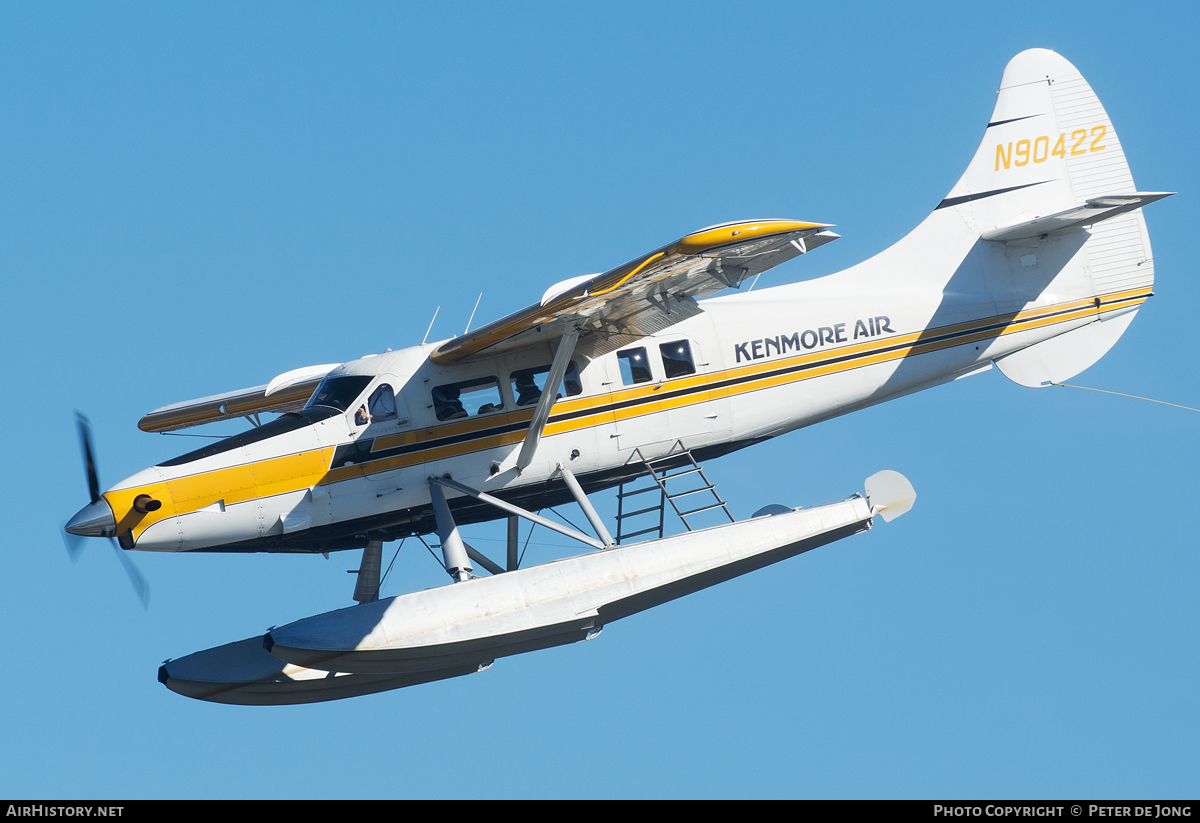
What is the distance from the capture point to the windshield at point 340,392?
1502cm

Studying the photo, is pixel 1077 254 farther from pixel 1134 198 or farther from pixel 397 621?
pixel 397 621

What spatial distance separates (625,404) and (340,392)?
348 centimetres

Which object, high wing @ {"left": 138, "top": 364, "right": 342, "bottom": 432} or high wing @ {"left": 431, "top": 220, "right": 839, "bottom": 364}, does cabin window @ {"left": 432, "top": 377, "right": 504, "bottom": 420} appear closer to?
high wing @ {"left": 431, "top": 220, "right": 839, "bottom": 364}

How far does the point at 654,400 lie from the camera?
52.0 ft

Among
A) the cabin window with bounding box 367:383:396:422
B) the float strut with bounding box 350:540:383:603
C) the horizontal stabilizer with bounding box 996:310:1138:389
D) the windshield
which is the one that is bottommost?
the float strut with bounding box 350:540:383:603

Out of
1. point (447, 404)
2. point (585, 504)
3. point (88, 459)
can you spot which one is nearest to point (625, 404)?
point (585, 504)

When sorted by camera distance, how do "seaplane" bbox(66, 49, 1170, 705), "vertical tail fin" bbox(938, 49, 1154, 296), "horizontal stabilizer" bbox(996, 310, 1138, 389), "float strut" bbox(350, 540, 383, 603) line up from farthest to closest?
"vertical tail fin" bbox(938, 49, 1154, 296), "horizontal stabilizer" bbox(996, 310, 1138, 389), "float strut" bbox(350, 540, 383, 603), "seaplane" bbox(66, 49, 1170, 705)

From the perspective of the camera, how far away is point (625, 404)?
51.6ft

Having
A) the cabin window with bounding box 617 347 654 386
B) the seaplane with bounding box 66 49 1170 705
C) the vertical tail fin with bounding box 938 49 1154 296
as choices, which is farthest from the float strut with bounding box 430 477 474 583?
the vertical tail fin with bounding box 938 49 1154 296

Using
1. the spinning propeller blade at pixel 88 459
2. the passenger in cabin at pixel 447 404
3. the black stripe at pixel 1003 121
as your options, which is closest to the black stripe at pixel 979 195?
the black stripe at pixel 1003 121

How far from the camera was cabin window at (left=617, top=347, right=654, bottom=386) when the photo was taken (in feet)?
51.6

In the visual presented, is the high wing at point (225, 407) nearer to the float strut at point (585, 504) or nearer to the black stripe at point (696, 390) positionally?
the black stripe at point (696, 390)

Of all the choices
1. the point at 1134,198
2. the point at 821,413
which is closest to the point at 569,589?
the point at 821,413

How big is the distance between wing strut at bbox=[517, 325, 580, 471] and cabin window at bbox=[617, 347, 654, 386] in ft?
2.39
